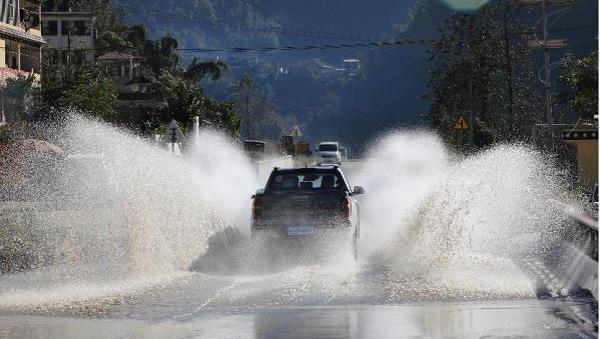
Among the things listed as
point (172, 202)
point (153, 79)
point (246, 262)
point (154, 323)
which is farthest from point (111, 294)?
point (153, 79)

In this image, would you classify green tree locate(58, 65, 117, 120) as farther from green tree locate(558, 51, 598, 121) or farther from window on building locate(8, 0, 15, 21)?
green tree locate(558, 51, 598, 121)

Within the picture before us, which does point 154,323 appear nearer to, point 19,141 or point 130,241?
point 130,241

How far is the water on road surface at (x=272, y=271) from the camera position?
40.6ft

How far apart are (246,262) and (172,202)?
356 cm

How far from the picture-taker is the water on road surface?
487 inches

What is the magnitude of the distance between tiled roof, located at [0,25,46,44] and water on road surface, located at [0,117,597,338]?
40.6 m

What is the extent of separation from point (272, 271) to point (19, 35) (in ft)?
188

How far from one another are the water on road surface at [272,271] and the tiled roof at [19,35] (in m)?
40.6

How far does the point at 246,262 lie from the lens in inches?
782

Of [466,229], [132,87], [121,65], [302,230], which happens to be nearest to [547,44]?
[466,229]

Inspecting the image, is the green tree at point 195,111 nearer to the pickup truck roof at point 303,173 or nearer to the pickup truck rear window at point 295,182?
the pickup truck roof at point 303,173

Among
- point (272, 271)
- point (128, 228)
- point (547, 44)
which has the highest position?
point (547, 44)

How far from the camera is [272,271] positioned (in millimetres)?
18812

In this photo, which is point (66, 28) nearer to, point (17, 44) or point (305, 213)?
point (17, 44)
